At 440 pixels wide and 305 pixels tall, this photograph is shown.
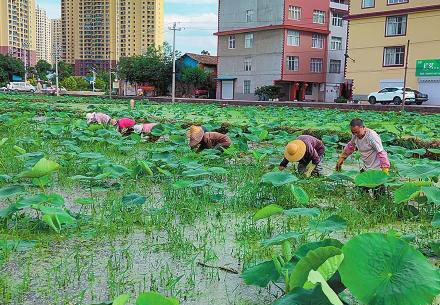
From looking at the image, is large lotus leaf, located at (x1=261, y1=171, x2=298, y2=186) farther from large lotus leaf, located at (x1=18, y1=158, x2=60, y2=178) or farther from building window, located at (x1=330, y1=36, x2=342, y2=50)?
building window, located at (x1=330, y1=36, x2=342, y2=50)

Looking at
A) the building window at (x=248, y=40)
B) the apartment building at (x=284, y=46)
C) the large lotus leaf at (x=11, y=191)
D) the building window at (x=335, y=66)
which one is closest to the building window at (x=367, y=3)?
the apartment building at (x=284, y=46)

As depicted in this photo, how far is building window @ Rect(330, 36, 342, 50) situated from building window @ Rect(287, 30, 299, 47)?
11.2 feet

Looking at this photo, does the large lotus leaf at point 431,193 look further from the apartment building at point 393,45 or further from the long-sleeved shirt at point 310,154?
the apartment building at point 393,45

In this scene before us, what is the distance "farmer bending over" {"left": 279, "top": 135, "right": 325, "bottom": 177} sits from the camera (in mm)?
4824

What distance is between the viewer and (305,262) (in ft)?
5.24

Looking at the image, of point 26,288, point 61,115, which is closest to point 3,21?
point 61,115

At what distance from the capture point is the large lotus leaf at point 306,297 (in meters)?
1.46

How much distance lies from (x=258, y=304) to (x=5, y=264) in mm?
1442

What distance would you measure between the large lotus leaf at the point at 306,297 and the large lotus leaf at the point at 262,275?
1.33 feet

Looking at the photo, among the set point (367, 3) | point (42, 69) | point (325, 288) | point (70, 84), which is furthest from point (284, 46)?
point (42, 69)

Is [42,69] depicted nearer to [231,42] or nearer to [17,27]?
[17,27]

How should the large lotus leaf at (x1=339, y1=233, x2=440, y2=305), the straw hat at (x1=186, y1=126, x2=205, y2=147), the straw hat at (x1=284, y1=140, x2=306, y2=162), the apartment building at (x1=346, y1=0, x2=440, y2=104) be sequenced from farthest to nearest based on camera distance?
the apartment building at (x1=346, y1=0, x2=440, y2=104)
the straw hat at (x1=186, y1=126, x2=205, y2=147)
the straw hat at (x1=284, y1=140, x2=306, y2=162)
the large lotus leaf at (x1=339, y1=233, x2=440, y2=305)

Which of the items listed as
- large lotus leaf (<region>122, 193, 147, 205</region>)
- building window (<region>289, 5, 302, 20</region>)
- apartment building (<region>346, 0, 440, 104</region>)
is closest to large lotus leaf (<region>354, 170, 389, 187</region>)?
large lotus leaf (<region>122, 193, 147, 205</region>)

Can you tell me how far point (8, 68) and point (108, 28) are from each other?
1108 cm
